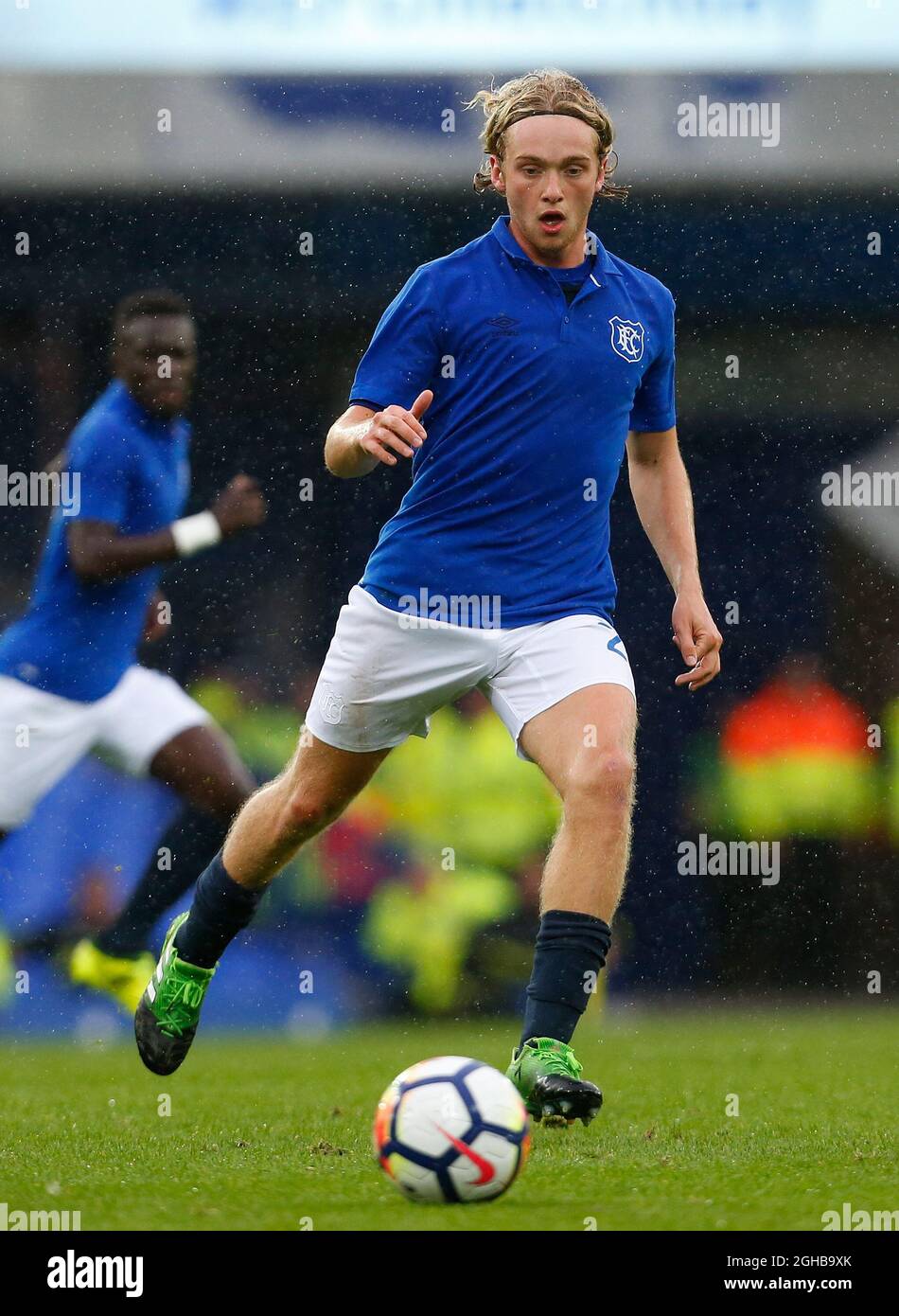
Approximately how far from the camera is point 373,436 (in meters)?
3.80

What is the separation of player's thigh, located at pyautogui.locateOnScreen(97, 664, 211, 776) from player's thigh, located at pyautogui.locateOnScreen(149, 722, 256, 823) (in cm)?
4

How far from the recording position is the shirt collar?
4.38 meters

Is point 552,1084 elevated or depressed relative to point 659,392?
depressed

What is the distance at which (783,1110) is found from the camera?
15.8 ft

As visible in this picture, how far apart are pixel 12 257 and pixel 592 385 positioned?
4.82 metres

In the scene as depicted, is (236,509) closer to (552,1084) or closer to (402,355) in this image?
(402,355)

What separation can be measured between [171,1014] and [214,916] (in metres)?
0.27

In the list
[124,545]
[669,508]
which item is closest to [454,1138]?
[669,508]

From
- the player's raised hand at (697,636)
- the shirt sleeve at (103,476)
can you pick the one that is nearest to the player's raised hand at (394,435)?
the player's raised hand at (697,636)

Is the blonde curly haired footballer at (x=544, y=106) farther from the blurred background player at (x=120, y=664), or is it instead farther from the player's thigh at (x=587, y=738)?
the blurred background player at (x=120, y=664)

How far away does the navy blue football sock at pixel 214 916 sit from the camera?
15.2 ft

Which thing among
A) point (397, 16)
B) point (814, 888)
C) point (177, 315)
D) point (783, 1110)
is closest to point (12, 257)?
point (177, 315)

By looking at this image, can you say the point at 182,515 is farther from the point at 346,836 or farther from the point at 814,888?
the point at 814,888

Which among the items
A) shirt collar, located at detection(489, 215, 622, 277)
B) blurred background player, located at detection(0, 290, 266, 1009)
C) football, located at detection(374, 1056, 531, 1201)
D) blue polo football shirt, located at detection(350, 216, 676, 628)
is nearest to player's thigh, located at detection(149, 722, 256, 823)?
blurred background player, located at detection(0, 290, 266, 1009)
